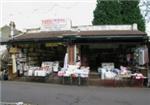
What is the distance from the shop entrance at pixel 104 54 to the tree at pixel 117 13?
31.6 feet

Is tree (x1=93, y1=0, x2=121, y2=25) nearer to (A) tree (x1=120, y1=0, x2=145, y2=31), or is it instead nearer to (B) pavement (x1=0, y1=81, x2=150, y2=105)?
(A) tree (x1=120, y1=0, x2=145, y2=31)

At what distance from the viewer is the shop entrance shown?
86.8 ft

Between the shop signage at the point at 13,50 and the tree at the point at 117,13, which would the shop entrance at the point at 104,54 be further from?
the tree at the point at 117,13

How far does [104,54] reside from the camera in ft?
88.9

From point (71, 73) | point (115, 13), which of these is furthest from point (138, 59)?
point (115, 13)

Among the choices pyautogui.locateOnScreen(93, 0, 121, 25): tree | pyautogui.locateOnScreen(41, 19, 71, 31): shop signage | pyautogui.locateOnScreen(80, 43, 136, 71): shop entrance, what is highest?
pyautogui.locateOnScreen(93, 0, 121, 25): tree

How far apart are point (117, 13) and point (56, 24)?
419 inches

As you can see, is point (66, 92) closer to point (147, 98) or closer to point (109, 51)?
point (147, 98)

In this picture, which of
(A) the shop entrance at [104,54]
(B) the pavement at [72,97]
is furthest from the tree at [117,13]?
(B) the pavement at [72,97]

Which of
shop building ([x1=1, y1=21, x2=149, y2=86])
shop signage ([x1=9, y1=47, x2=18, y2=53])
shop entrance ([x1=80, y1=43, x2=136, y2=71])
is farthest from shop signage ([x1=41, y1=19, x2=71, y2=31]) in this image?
shop signage ([x1=9, y1=47, x2=18, y2=53])

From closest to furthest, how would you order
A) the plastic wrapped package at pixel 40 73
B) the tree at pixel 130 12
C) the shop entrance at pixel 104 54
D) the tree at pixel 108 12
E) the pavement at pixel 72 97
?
the pavement at pixel 72 97
the plastic wrapped package at pixel 40 73
the shop entrance at pixel 104 54
the tree at pixel 108 12
the tree at pixel 130 12

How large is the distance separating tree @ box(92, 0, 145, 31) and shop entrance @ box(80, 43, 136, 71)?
965cm

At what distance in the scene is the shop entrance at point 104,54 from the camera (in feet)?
86.8

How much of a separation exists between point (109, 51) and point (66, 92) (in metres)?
9.15
